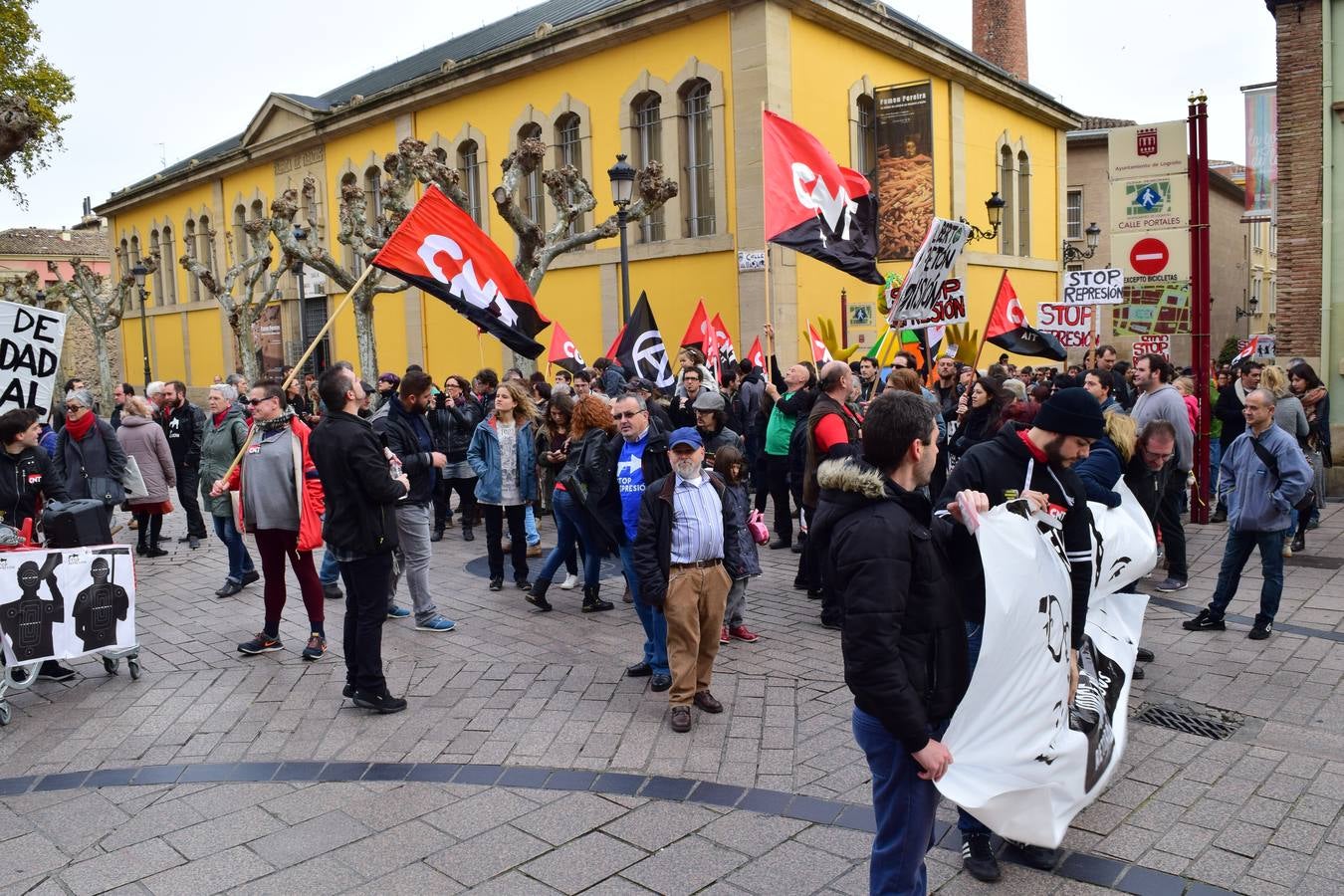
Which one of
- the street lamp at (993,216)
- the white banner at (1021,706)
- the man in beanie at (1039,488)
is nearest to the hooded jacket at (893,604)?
the white banner at (1021,706)

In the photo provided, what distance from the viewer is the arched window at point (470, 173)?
26664 mm

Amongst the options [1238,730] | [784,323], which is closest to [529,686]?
[1238,730]

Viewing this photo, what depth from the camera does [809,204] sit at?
1029 centimetres

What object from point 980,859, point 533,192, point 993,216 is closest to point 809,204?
point 980,859

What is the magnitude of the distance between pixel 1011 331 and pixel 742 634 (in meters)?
10.1

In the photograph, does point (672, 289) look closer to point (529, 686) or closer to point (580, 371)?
point (580, 371)

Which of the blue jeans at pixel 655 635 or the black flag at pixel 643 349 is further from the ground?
the black flag at pixel 643 349

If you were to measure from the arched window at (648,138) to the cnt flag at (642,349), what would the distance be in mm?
10227

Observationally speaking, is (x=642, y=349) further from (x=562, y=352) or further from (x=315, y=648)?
(x=315, y=648)

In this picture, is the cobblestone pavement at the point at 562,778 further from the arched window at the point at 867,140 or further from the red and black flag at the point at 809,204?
the arched window at the point at 867,140

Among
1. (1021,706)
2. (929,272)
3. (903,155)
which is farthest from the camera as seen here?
(903,155)

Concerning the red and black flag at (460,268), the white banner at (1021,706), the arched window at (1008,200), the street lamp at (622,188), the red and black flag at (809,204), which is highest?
the arched window at (1008,200)

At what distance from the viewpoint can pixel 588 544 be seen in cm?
795

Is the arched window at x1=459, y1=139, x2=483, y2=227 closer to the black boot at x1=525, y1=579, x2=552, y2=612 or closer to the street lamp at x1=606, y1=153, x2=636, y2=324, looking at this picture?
the street lamp at x1=606, y1=153, x2=636, y2=324
